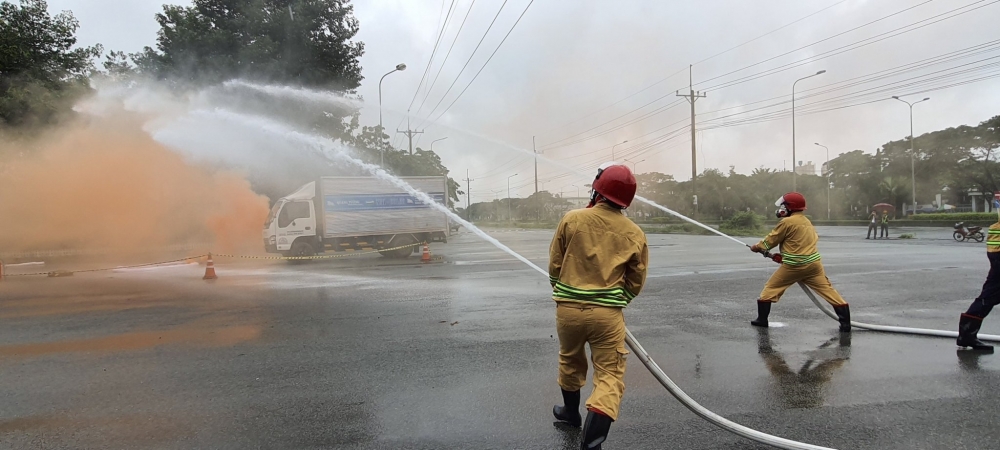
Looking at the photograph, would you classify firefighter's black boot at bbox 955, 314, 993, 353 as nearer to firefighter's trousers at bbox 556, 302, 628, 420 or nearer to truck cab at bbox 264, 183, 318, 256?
firefighter's trousers at bbox 556, 302, 628, 420

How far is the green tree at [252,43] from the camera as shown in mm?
21031

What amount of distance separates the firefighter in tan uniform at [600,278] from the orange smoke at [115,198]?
65.9ft

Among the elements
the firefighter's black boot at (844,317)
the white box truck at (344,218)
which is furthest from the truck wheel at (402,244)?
the firefighter's black boot at (844,317)

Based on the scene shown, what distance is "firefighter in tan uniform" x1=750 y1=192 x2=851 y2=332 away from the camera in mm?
5660

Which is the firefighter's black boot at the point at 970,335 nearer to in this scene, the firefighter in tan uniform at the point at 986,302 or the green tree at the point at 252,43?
the firefighter in tan uniform at the point at 986,302

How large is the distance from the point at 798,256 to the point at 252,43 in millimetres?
21860

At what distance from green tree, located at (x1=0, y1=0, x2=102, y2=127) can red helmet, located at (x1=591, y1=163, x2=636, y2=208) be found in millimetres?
19060

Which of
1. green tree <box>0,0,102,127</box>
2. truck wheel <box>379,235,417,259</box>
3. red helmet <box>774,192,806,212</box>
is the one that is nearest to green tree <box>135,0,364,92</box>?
green tree <box>0,0,102,127</box>

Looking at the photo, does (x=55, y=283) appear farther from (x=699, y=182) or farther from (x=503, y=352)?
(x=699, y=182)

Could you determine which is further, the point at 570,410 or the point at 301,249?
the point at 301,249

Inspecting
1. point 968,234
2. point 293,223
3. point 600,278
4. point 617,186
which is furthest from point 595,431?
point 968,234

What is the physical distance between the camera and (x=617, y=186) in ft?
10.5

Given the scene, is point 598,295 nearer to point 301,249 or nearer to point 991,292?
point 991,292

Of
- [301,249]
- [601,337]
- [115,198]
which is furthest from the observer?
[115,198]
